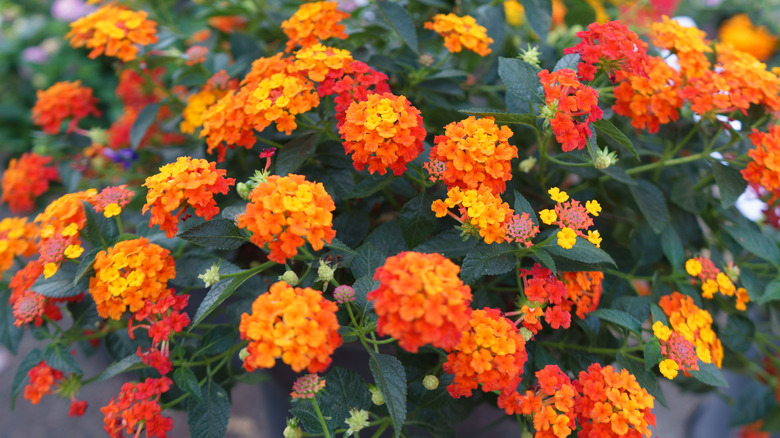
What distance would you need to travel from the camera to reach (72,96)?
122 cm

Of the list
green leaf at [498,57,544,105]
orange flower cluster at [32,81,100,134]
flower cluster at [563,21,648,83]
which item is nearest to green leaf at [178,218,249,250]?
green leaf at [498,57,544,105]

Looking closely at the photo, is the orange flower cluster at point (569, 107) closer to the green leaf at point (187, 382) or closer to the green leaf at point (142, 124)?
the green leaf at point (187, 382)

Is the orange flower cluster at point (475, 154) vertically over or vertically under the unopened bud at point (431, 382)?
over

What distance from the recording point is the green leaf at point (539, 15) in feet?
Result: 3.33

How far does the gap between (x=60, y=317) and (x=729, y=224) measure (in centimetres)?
127

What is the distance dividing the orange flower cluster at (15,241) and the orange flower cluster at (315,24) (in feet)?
1.93

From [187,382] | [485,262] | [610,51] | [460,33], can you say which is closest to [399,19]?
[460,33]

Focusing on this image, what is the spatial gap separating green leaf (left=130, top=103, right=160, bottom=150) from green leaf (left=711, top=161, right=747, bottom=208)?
1.16 m

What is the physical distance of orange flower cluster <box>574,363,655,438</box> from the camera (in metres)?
0.63

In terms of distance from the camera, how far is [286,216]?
62 cm

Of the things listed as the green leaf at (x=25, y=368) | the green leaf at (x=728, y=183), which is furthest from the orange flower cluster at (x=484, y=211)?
the green leaf at (x=25, y=368)

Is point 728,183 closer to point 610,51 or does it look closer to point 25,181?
point 610,51

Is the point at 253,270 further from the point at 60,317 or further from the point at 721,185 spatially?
the point at 721,185

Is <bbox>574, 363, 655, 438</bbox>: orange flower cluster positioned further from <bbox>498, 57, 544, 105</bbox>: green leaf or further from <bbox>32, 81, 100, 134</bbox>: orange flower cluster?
<bbox>32, 81, 100, 134</bbox>: orange flower cluster
